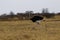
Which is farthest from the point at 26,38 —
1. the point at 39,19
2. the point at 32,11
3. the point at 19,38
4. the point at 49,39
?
the point at 32,11

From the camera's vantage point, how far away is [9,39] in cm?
1254

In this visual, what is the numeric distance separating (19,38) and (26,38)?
1.68 feet

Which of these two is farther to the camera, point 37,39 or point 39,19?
point 39,19

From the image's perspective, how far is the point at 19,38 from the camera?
41.7 ft

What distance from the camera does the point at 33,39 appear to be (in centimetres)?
1251

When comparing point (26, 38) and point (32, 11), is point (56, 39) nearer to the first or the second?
point (26, 38)

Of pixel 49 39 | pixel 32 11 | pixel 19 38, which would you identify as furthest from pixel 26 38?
pixel 32 11

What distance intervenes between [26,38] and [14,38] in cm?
70

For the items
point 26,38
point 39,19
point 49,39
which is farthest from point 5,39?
point 39,19

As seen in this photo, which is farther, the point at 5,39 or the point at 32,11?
the point at 32,11

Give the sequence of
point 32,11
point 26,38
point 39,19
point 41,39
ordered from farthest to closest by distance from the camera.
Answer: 1. point 32,11
2. point 39,19
3. point 26,38
4. point 41,39

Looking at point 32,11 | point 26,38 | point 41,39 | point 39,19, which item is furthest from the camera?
point 32,11

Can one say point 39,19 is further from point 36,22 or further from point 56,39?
point 56,39

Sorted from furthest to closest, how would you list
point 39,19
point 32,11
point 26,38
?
point 32,11, point 39,19, point 26,38
